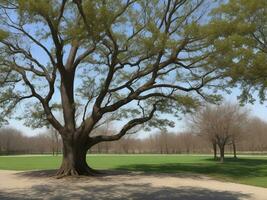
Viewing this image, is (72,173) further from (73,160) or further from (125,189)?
(125,189)

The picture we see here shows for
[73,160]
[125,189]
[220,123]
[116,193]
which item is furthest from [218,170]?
[220,123]

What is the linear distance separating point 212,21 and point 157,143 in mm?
83583

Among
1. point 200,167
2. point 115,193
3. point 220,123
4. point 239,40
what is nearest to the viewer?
point 115,193

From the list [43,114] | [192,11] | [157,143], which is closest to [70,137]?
[43,114]

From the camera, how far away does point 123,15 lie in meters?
26.0

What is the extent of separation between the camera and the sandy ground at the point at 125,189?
17125 mm

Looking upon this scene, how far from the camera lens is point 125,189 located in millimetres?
19344

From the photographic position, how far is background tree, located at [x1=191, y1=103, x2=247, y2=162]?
4778 cm

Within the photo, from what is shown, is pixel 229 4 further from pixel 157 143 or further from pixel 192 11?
pixel 157 143

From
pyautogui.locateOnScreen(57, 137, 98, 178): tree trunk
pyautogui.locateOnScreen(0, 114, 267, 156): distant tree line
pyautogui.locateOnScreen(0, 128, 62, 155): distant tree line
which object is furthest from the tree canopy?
pyautogui.locateOnScreen(0, 128, 62, 155): distant tree line

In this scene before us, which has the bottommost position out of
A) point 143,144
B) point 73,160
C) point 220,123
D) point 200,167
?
point 200,167

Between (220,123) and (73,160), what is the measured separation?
25521 millimetres

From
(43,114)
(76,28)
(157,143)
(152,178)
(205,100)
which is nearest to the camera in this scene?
(76,28)

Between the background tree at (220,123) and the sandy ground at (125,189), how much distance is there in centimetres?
2419
